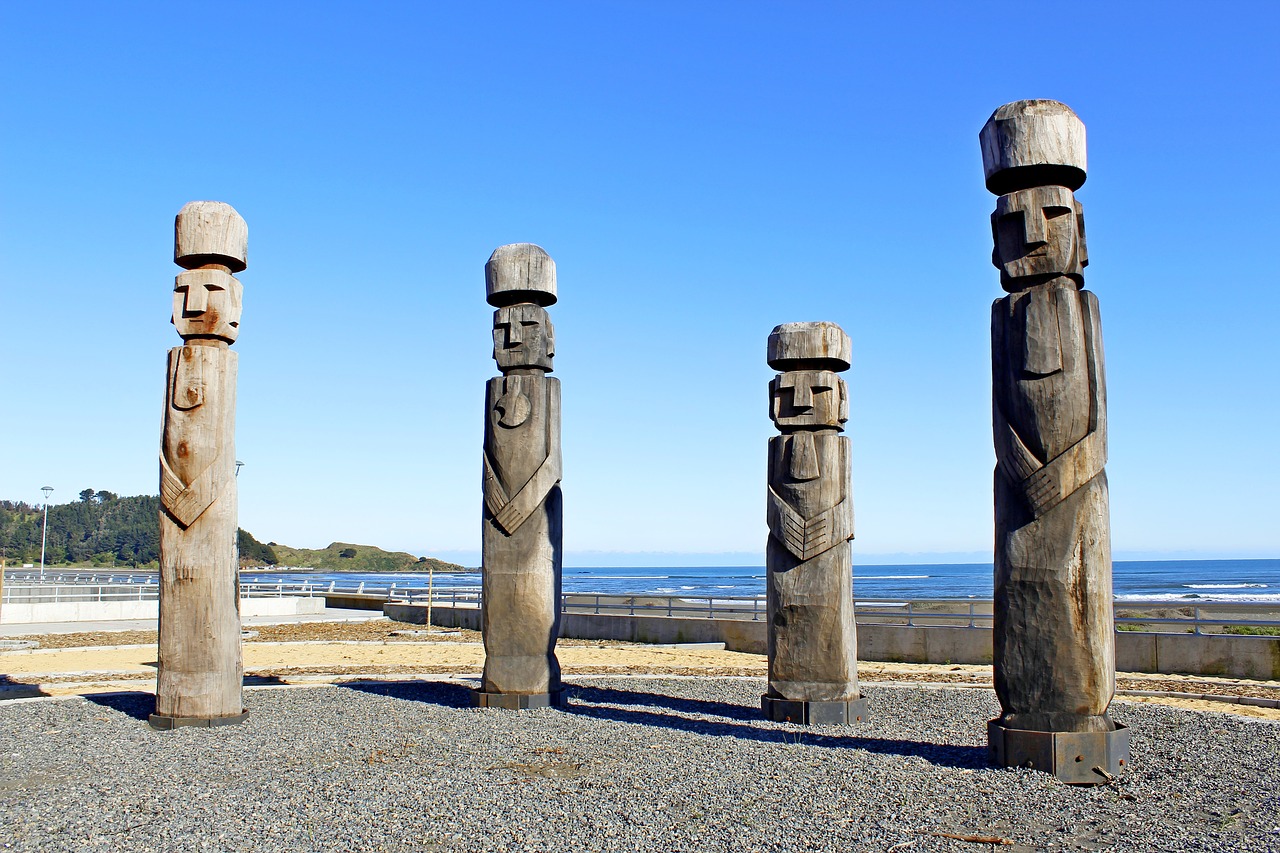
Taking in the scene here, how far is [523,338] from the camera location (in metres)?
10.1

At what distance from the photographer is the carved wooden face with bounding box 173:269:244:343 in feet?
29.3

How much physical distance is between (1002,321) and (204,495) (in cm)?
671

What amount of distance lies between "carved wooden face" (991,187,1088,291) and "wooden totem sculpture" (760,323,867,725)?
2837mm

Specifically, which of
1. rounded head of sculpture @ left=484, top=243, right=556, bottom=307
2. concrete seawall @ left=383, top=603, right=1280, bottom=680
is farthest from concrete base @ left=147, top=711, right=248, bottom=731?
concrete seawall @ left=383, top=603, right=1280, bottom=680

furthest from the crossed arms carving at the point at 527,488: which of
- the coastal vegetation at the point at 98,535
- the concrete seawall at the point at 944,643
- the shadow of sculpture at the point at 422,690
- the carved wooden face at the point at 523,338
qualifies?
the coastal vegetation at the point at 98,535

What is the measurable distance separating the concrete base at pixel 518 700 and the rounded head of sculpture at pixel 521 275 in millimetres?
3930

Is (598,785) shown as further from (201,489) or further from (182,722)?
(201,489)

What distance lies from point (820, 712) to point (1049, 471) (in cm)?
359

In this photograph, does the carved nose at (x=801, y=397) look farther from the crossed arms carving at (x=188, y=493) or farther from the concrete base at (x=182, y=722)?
the concrete base at (x=182, y=722)

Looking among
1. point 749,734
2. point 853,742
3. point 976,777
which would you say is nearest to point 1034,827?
point 976,777

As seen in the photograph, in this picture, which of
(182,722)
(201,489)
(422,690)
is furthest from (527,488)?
(182,722)

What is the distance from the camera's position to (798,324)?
9766mm

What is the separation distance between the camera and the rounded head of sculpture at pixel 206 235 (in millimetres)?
8977

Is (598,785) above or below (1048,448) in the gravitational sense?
below
